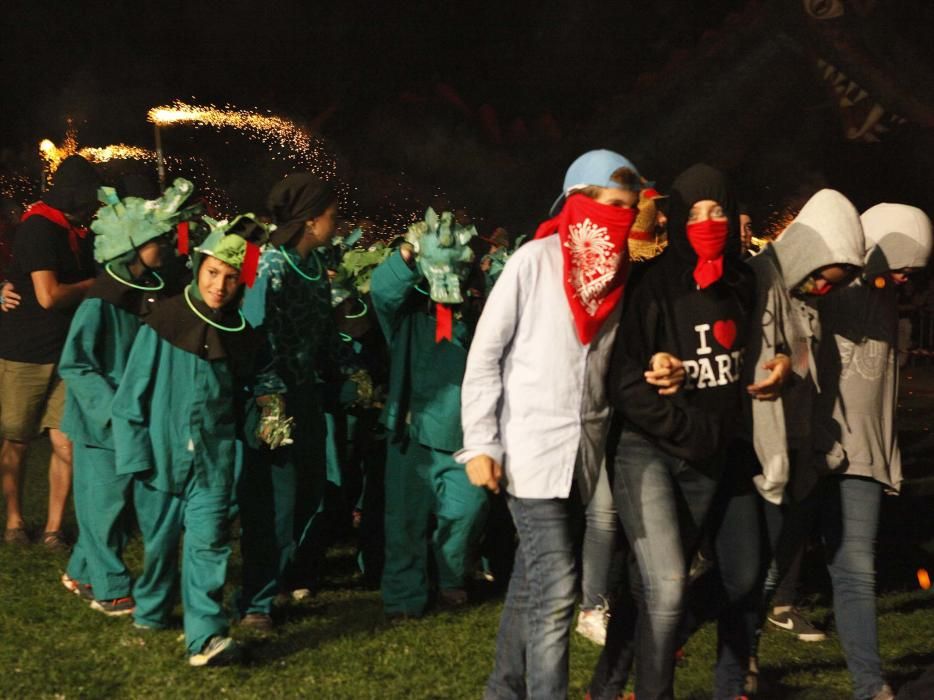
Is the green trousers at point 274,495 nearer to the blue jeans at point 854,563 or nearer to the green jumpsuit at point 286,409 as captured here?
the green jumpsuit at point 286,409

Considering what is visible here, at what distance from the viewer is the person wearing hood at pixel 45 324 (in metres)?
7.60

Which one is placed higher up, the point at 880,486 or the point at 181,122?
the point at 181,122

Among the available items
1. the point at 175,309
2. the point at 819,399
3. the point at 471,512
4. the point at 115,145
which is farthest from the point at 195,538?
the point at 115,145

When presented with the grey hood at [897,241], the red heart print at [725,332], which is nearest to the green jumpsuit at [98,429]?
the red heart print at [725,332]

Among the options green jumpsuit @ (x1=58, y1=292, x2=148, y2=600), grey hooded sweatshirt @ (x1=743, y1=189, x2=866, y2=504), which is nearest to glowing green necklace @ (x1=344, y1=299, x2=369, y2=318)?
green jumpsuit @ (x1=58, y1=292, x2=148, y2=600)

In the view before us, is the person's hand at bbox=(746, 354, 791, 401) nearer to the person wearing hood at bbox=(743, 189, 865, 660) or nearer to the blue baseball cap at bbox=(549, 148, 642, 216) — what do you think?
the person wearing hood at bbox=(743, 189, 865, 660)

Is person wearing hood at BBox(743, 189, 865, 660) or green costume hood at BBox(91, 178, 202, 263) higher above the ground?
green costume hood at BBox(91, 178, 202, 263)

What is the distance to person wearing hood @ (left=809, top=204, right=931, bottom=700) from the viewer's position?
5176 millimetres

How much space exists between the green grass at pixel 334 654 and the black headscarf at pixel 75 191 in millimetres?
2156

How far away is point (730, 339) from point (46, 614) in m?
3.90

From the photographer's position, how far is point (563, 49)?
67.7ft

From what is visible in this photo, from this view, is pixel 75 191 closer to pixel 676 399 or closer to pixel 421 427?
pixel 421 427

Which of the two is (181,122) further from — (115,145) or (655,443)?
(655,443)

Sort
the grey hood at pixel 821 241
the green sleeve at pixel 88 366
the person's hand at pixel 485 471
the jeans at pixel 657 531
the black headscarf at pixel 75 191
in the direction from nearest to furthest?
1. the person's hand at pixel 485 471
2. the jeans at pixel 657 531
3. the grey hood at pixel 821 241
4. the green sleeve at pixel 88 366
5. the black headscarf at pixel 75 191
